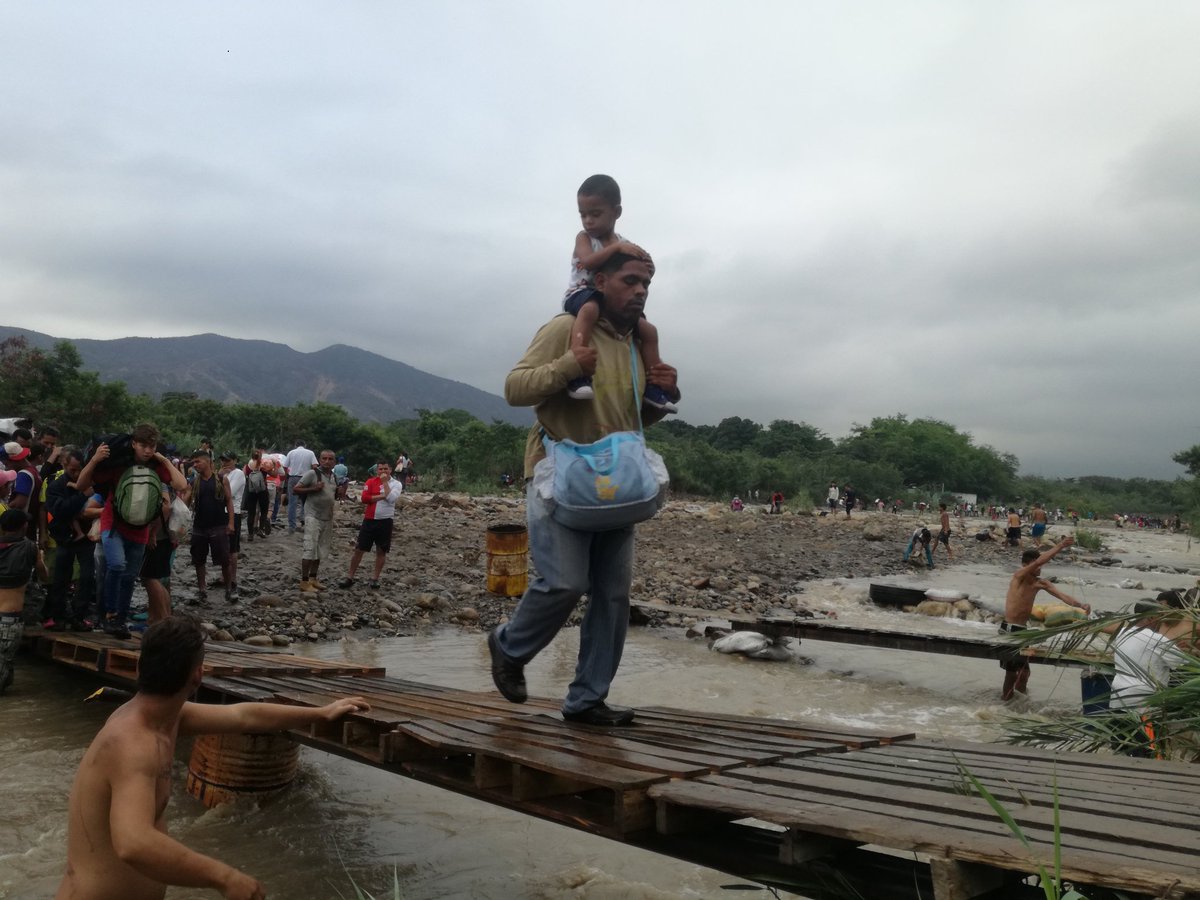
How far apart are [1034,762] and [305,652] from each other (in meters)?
7.42

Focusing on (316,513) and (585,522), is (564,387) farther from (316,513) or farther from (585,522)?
(316,513)

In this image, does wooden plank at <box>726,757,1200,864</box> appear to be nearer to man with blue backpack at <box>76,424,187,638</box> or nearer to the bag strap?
the bag strap

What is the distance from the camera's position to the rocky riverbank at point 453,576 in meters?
10.0

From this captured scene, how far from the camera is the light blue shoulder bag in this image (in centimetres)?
318

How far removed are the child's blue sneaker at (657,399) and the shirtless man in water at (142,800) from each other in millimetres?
1857

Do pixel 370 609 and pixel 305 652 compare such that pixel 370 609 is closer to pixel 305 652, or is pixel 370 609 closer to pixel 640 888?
pixel 305 652

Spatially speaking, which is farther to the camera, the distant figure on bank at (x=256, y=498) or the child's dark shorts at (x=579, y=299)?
the distant figure on bank at (x=256, y=498)

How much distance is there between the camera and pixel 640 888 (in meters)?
3.84

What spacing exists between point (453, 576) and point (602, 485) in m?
10.5

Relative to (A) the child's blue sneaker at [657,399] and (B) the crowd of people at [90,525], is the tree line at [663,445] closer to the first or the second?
(B) the crowd of people at [90,525]

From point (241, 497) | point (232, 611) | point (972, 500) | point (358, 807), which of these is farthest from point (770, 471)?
point (358, 807)

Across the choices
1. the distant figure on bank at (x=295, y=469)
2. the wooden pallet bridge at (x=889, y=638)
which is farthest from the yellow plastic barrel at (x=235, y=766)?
the distant figure on bank at (x=295, y=469)

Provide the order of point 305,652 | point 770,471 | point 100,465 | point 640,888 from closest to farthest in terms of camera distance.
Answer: point 640,888, point 100,465, point 305,652, point 770,471

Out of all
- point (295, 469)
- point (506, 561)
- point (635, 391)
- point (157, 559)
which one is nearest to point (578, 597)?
point (635, 391)
